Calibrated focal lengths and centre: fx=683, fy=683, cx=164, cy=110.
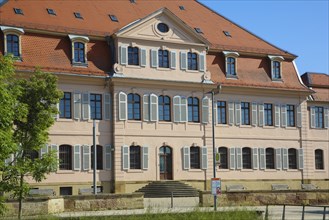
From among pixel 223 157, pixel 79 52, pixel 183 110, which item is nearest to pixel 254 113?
pixel 223 157

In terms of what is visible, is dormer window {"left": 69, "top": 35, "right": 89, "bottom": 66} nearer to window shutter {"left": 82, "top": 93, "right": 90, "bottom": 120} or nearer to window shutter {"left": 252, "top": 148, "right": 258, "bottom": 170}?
window shutter {"left": 82, "top": 93, "right": 90, "bottom": 120}

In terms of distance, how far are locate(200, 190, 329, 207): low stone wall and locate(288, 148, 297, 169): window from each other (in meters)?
12.7

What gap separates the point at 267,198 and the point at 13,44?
55.5 ft

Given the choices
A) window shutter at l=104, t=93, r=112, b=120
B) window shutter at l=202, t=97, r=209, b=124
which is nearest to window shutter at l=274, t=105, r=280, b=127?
window shutter at l=202, t=97, r=209, b=124

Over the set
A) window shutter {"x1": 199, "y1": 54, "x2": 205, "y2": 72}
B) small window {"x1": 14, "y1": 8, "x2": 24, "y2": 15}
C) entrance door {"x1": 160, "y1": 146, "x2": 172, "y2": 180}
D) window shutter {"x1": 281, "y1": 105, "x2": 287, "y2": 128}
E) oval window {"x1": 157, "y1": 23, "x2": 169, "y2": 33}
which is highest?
small window {"x1": 14, "y1": 8, "x2": 24, "y2": 15}

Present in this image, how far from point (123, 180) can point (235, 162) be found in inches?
339

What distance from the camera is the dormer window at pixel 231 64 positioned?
153 ft

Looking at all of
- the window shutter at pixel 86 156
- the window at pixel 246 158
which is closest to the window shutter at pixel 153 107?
the window shutter at pixel 86 156

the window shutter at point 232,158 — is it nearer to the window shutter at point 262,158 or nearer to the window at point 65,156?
the window shutter at point 262,158

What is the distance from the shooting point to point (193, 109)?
4519 cm

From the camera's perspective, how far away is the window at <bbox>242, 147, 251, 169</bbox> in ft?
154

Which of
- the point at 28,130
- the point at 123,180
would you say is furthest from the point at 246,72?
the point at 28,130

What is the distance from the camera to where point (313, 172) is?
49719mm

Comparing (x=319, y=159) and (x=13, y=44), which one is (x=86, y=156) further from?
(x=319, y=159)
